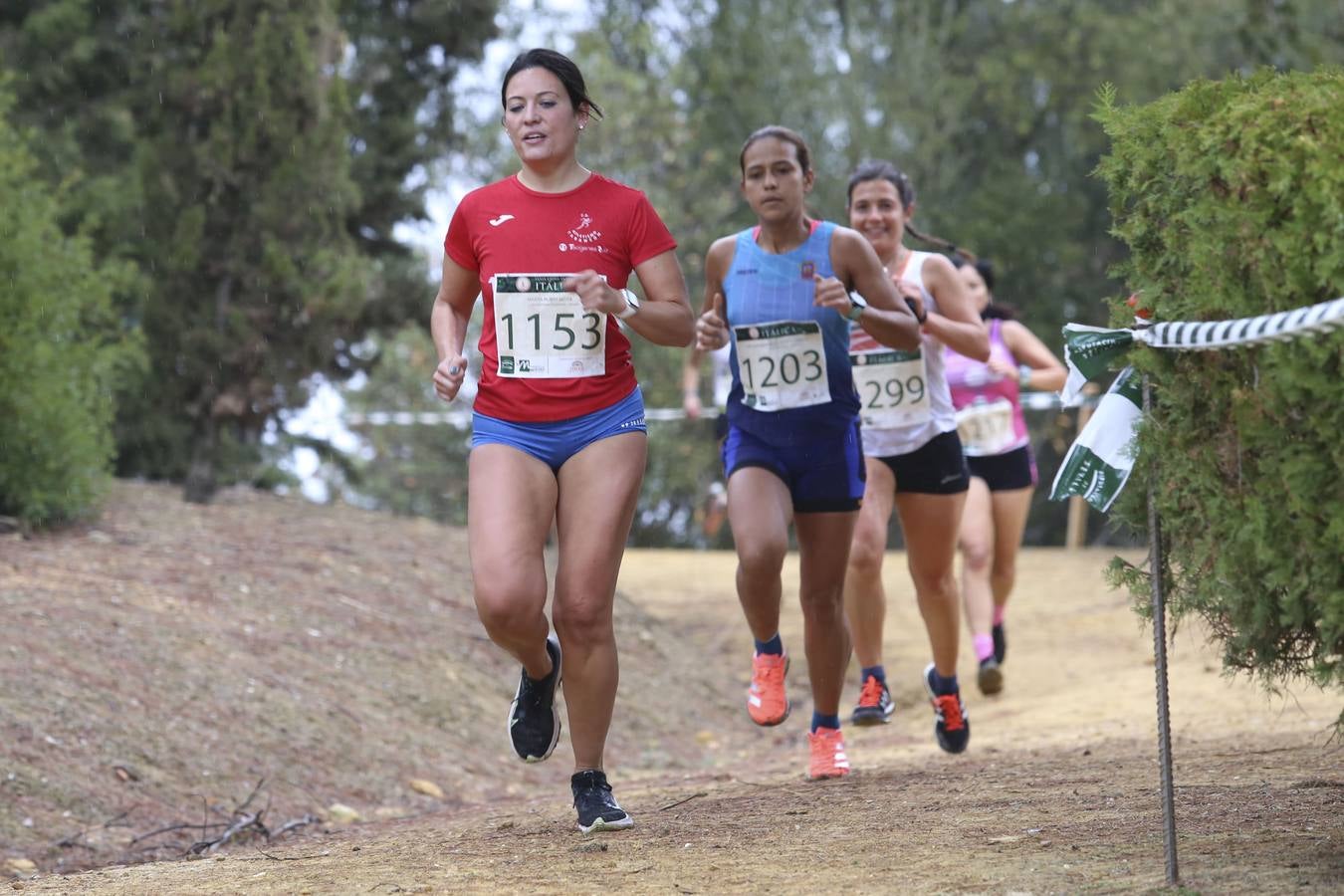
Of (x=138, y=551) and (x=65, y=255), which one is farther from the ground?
(x=65, y=255)

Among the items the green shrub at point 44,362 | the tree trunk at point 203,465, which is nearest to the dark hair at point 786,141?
the green shrub at point 44,362

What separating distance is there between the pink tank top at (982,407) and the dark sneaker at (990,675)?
3.91ft

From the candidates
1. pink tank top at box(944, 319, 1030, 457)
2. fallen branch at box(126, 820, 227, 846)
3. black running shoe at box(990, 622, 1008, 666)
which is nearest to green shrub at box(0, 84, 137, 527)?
fallen branch at box(126, 820, 227, 846)

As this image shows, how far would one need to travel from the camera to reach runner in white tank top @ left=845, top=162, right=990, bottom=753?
710 centimetres

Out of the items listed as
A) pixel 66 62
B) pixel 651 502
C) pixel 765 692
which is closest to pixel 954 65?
pixel 651 502

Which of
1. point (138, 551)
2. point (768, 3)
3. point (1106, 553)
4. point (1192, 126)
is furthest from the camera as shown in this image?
point (768, 3)

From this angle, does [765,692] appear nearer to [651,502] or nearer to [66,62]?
[66,62]

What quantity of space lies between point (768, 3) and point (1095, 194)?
6442mm

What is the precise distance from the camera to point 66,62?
14.6m

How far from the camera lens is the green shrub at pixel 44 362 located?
10016 mm

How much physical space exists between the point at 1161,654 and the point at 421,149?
1273 cm

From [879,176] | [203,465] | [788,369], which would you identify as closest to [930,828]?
[788,369]

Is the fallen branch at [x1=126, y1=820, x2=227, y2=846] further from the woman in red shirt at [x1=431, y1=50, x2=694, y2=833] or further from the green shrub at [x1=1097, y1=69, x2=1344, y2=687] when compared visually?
the green shrub at [x1=1097, y1=69, x2=1344, y2=687]

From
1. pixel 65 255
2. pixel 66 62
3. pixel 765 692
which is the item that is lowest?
pixel 765 692
